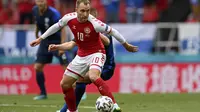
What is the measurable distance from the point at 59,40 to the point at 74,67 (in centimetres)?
528

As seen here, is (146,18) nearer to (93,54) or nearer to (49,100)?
(49,100)

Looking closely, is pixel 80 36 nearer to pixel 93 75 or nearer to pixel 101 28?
pixel 101 28

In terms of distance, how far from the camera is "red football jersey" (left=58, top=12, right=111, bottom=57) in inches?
497

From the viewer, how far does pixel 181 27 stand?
2323cm

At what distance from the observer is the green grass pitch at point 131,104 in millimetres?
14438

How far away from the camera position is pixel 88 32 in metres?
12.7

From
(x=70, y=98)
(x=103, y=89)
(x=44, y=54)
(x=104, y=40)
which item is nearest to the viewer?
(x=103, y=89)

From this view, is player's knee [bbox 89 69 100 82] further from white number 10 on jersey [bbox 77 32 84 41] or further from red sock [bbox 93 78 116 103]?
white number 10 on jersey [bbox 77 32 84 41]

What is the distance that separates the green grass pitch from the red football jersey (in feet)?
5.89

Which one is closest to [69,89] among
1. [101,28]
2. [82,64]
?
[82,64]

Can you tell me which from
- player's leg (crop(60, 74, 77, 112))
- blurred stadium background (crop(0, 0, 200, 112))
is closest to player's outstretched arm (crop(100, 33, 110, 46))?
player's leg (crop(60, 74, 77, 112))

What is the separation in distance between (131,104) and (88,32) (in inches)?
141

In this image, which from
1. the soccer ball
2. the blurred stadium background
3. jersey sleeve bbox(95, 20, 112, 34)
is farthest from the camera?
the blurred stadium background

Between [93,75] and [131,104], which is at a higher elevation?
[93,75]
